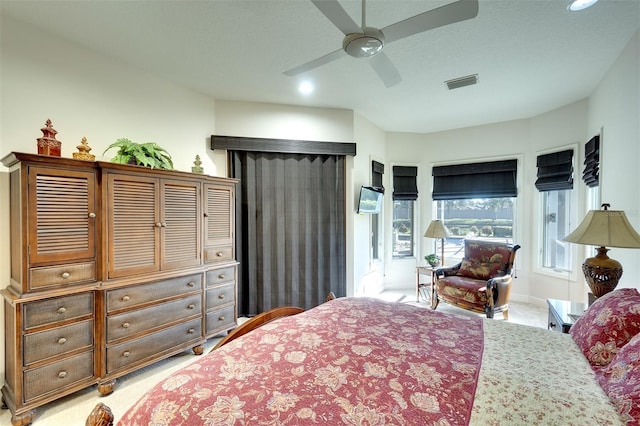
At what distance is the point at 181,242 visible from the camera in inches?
104

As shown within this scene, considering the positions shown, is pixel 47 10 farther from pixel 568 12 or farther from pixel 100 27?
pixel 568 12

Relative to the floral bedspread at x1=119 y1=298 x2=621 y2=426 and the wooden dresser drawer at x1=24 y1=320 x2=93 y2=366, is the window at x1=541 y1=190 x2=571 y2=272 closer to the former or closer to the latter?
the floral bedspread at x1=119 y1=298 x2=621 y2=426

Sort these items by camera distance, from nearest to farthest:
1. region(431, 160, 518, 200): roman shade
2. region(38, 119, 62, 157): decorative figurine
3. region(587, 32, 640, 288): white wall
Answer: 1. region(38, 119, 62, 157): decorative figurine
2. region(587, 32, 640, 288): white wall
3. region(431, 160, 518, 200): roman shade

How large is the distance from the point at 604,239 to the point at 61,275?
3716 millimetres

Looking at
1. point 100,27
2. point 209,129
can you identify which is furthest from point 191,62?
point 209,129

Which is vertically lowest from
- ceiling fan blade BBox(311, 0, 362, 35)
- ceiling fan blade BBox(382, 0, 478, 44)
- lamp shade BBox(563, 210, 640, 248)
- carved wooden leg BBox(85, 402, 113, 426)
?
carved wooden leg BBox(85, 402, 113, 426)

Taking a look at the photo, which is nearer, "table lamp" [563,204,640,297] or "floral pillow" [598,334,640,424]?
"floral pillow" [598,334,640,424]

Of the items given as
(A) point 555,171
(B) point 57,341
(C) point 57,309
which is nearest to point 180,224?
(C) point 57,309

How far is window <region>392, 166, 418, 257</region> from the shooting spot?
16.6 ft

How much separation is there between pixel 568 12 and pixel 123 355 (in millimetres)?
4119

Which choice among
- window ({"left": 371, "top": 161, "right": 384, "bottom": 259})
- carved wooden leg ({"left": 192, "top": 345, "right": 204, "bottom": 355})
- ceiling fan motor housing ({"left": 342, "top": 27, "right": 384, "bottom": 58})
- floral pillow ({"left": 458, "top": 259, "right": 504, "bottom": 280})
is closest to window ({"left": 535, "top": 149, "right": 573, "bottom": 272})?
floral pillow ({"left": 458, "top": 259, "right": 504, "bottom": 280})

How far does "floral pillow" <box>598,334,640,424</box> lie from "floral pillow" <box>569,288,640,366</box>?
0.11 meters

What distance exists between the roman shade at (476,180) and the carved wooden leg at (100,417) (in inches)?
195

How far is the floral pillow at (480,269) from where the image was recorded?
3.73 meters
